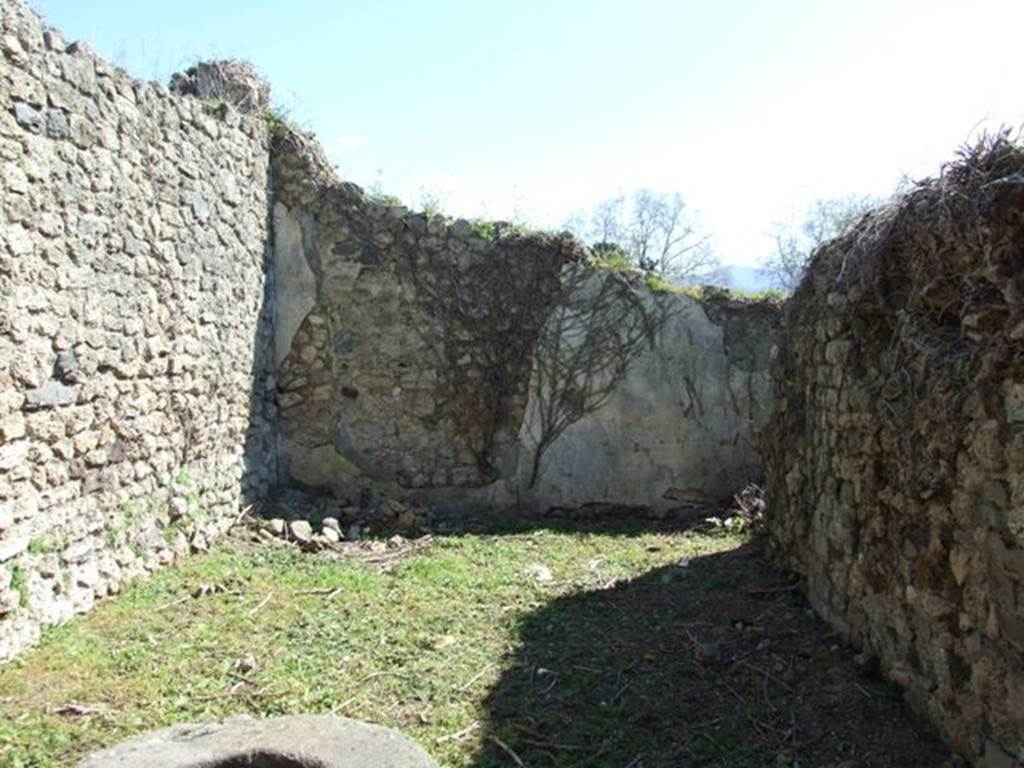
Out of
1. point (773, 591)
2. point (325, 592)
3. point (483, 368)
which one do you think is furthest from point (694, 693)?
point (483, 368)

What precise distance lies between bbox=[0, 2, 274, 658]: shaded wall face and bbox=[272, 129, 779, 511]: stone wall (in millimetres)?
910

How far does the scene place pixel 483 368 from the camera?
8000 mm

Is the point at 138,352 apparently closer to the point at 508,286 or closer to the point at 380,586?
the point at 380,586

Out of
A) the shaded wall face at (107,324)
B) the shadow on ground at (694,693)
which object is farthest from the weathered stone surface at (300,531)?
the shadow on ground at (694,693)

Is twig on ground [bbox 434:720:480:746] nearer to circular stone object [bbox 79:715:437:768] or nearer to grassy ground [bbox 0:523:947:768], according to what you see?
grassy ground [bbox 0:523:947:768]

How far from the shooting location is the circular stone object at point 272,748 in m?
2.63

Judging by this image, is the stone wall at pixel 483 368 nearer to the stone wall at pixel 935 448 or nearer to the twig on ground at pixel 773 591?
the twig on ground at pixel 773 591

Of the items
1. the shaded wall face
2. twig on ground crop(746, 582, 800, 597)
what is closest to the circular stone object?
the shaded wall face

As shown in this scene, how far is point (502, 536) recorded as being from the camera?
7117 millimetres

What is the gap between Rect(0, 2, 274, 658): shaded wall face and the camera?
4.18 m

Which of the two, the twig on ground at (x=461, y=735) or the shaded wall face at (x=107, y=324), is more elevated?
the shaded wall face at (x=107, y=324)

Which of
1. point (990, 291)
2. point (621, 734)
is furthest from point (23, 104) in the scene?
point (990, 291)

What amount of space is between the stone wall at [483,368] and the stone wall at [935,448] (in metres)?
3.38

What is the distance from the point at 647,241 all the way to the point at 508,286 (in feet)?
62.7
